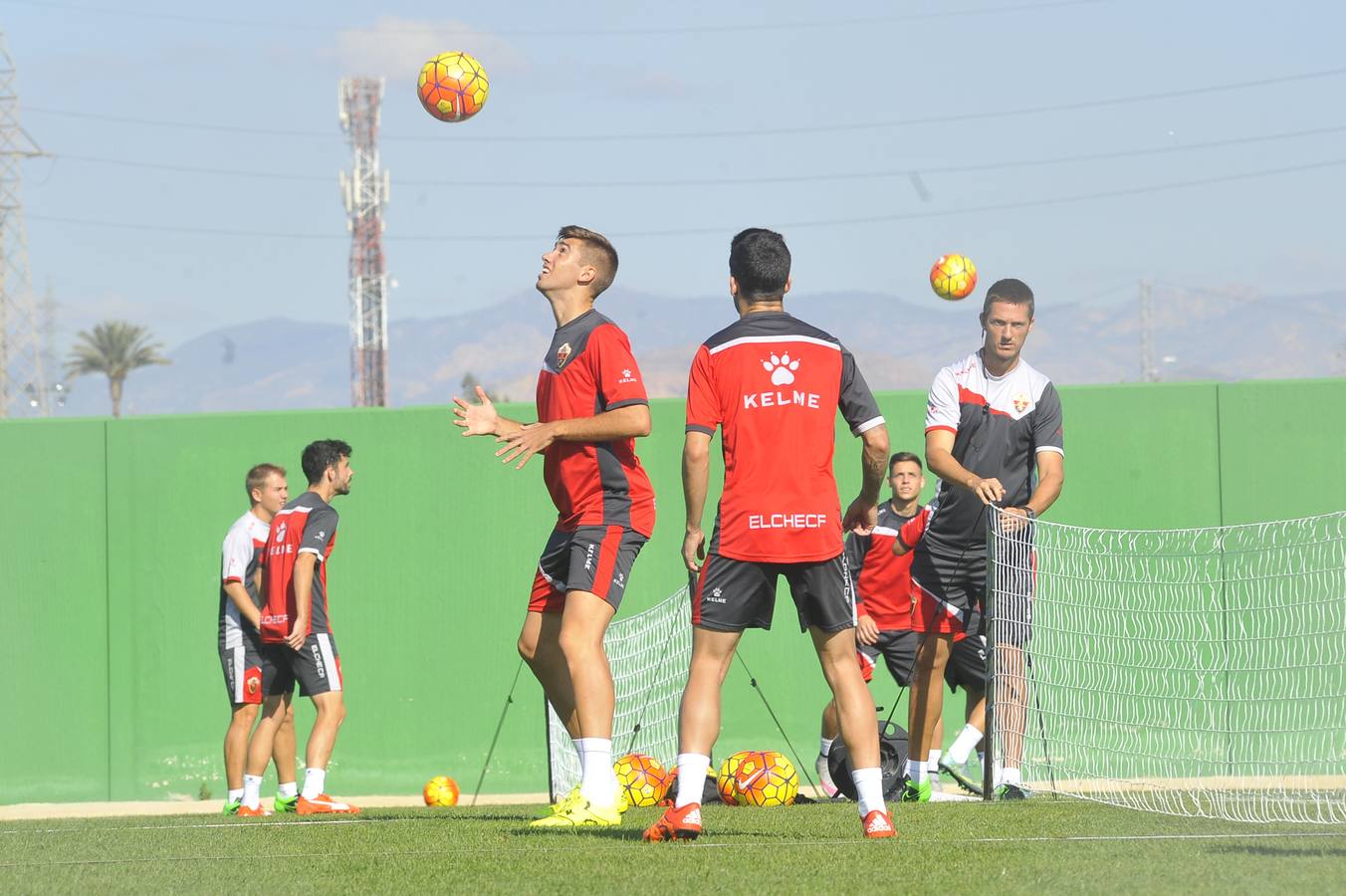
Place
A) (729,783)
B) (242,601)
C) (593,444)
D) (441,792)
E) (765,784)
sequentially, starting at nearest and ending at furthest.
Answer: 1. (593,444)
2. (765,784)
3. (729,783)
4. (242,601)
5. (441,792)

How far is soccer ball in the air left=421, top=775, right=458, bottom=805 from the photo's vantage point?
11578 millimetres

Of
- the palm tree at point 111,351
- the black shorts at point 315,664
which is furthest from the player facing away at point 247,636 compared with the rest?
the palm tree at point 111,351

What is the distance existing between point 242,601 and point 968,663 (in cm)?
453

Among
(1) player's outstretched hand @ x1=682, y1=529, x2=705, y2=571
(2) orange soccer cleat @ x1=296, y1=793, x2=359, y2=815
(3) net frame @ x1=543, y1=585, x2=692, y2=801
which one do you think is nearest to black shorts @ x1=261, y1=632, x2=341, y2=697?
(2) orange soccer cleat @ x1=296, y1=793, x2=359, y2=815

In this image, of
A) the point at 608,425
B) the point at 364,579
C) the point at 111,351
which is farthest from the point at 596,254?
the point at 111,351

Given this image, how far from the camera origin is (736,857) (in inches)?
218

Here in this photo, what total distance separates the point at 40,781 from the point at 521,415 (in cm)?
485

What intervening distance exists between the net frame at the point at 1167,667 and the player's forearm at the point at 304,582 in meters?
3.90

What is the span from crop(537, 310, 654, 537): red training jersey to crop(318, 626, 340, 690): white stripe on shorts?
3359 millimetres

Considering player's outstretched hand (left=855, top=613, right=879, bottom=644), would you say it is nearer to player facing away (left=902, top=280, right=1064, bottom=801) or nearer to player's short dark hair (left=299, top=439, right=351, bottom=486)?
player facing away (left=902, top=280, right=1064, bottom=801)

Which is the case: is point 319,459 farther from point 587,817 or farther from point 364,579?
point 587,817

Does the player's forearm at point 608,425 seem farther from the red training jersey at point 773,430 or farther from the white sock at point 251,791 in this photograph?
the white sock at point 251,791

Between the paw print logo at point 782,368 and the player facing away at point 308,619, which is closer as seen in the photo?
the paw print logo at point 782,368

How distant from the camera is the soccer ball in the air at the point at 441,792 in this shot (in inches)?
456
